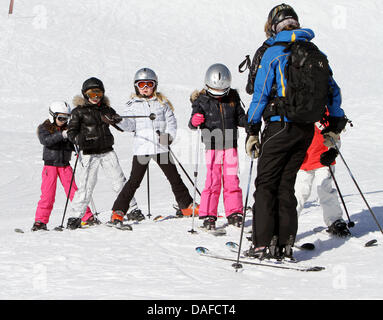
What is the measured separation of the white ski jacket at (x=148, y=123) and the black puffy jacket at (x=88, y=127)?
305mm

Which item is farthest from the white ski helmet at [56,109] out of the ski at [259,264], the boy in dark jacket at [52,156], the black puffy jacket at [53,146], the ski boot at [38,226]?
the ski at [259,264]

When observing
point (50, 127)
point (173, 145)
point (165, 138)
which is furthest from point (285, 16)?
point (173, 145)

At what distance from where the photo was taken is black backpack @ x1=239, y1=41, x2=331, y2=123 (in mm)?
4152

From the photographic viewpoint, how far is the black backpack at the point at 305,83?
4.15 meters

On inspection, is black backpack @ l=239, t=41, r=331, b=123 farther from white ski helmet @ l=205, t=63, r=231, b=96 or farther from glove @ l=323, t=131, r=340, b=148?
white ski helmet @ l=205, t=63, r=231, b=96

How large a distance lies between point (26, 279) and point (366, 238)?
11.1ft

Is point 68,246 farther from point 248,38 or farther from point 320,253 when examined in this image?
point 248,38

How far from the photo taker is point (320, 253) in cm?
501

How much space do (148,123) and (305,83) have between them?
301 cm

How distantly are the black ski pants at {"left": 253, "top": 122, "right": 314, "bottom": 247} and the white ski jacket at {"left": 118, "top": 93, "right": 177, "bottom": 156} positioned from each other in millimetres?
2455

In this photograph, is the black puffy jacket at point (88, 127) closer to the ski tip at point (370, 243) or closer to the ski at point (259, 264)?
the ski at point (259, 264)

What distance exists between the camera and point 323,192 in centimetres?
557

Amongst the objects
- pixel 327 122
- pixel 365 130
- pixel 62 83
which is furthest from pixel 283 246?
pixel 62 83

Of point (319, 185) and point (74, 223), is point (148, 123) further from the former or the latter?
point (319, 185)
